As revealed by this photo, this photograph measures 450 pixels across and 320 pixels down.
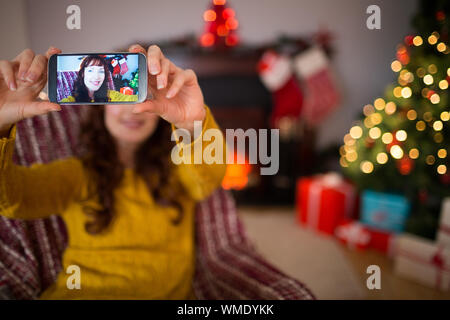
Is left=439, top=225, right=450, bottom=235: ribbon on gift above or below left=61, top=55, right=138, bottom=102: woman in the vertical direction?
below

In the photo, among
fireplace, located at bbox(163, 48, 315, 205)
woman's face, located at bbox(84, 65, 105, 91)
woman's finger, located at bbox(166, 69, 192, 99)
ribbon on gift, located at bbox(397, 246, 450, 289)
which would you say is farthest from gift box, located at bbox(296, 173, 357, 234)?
woman's face, located at bbox(84, 65, 105, 91)

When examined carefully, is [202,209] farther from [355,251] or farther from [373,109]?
[373,109]

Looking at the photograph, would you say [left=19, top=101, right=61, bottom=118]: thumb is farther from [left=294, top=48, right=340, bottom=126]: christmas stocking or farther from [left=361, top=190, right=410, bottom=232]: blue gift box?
[left=294, top=48, right=340, bottom=126]: christmas stocking

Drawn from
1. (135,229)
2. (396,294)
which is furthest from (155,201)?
(396,294)

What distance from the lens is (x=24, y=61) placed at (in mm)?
564

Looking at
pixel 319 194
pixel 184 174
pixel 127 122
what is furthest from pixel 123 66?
pixel 319 194

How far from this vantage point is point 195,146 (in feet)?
2.22

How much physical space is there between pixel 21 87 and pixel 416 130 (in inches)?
69.4

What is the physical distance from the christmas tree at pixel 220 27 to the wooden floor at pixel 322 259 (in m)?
1.40

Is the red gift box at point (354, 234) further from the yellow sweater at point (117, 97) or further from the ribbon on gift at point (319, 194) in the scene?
the yellow sweater at point (117, 97)

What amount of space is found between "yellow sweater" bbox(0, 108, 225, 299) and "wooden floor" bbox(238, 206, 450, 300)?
0.66 metres

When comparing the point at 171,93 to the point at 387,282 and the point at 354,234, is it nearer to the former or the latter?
the point at 387,282

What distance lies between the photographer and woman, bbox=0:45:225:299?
A: 0.58 metres

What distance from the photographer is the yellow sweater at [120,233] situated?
696 millimetres
